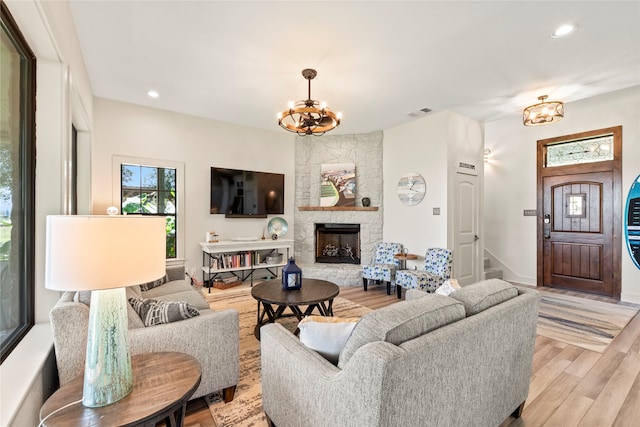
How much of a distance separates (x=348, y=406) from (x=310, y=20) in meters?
2.63

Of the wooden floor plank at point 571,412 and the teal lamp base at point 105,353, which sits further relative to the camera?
the wooden floor plank at point 571,412

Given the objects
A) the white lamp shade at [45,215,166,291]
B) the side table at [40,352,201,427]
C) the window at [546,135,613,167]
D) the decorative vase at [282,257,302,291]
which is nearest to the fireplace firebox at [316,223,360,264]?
the decorative vase at [282,257,302,291]

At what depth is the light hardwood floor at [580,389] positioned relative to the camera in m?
1.77

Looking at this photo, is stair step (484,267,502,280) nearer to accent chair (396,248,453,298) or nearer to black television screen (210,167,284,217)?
accent chair (396,248,453,298)

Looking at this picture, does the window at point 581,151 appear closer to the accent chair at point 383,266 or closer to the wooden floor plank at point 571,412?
the accent chair at point 383,266

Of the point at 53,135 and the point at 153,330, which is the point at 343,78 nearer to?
the point at 53,135

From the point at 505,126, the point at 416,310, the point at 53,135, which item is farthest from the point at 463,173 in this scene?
the point at 53,135

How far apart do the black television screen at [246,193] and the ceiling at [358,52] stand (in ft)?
3.81

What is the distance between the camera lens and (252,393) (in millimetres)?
1993

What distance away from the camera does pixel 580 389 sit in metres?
2.08

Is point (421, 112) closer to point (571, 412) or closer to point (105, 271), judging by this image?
Answer: point (571, 412)

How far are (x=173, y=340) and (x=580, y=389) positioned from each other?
9.08ft

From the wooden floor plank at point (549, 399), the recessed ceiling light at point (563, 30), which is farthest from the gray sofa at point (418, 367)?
the recessed ceiling light at point (563, 30)

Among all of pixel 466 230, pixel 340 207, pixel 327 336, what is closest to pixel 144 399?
pixel 327 336
